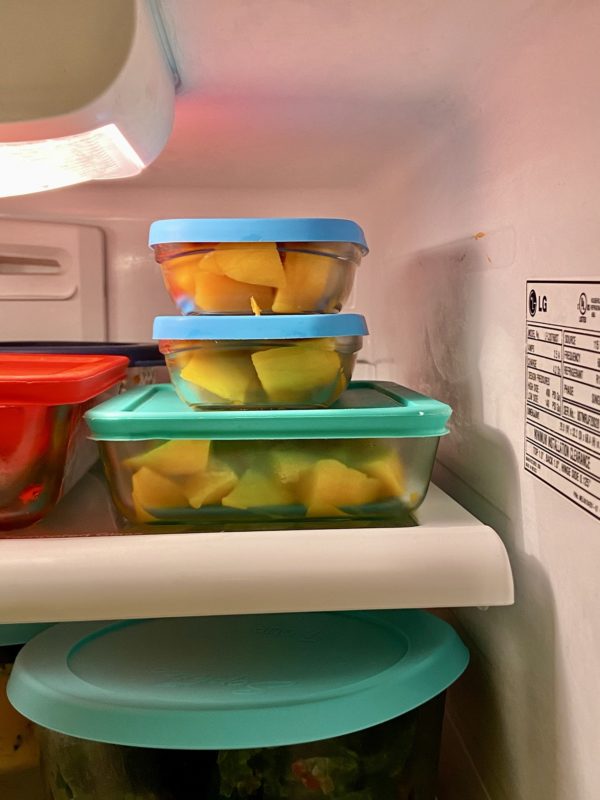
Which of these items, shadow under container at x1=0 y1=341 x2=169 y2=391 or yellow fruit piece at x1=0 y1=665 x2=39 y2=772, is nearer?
yellow fruit piece at x1=0 y1=665 x2=39 y2=772

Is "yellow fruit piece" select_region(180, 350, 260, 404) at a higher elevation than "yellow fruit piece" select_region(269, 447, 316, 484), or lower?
higher

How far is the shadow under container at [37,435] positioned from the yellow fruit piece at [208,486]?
4.4 inches

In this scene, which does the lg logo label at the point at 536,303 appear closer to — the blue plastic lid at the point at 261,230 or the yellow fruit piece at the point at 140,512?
the blue plastic lid at the point at 261,230

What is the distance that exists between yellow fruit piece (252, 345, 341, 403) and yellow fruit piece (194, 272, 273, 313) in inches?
1.7

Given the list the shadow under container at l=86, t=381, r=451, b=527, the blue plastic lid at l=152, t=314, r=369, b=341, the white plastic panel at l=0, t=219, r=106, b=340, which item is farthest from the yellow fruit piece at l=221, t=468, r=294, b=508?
the white plastic panel at l=0, t=219, r=106, b=340

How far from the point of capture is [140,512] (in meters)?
0.57

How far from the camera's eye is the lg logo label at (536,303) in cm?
50

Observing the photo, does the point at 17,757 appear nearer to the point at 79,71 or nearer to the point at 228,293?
the point at 228,293

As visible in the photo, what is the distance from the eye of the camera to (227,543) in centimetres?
53

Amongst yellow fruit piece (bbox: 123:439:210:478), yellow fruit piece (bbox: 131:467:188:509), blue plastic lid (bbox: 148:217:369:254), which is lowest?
yellow fruit piece (bbox: 131:467:188:509)

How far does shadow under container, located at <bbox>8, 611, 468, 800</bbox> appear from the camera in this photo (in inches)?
21.3

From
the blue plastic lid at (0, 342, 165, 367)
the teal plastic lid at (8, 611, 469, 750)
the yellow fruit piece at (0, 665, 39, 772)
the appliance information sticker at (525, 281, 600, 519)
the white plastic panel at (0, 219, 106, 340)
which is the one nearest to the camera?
the appliance information sticker at (525, 281, 600, 519)

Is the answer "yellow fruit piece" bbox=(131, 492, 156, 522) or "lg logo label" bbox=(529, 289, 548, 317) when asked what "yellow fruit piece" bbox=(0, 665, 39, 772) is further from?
"lg logo label" bbox=(529, 289, 548, 317)

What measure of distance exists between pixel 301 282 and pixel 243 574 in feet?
0.76
